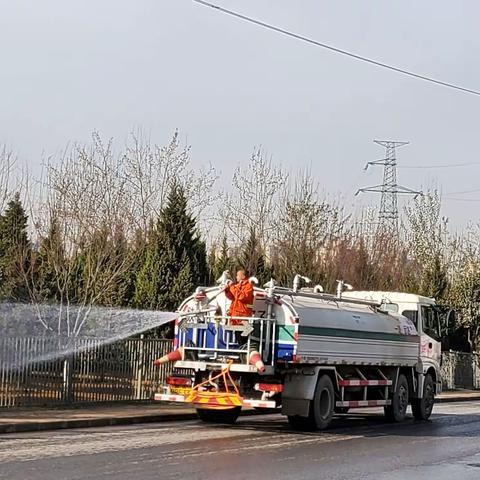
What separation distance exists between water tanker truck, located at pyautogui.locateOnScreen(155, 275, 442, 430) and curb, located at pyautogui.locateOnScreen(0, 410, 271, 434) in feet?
3.02

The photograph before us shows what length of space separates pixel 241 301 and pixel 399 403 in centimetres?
634

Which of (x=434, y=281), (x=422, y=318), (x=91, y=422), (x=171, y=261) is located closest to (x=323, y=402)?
(x=91, y=422)

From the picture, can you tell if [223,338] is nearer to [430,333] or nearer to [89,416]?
[89,416]

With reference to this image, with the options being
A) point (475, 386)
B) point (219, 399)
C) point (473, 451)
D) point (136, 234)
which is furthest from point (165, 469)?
point (475, 386)

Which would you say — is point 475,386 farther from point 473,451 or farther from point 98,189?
point 473,451

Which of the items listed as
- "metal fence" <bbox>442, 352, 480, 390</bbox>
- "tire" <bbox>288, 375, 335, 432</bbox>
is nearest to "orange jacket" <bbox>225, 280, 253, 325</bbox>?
"tire" <bbox>288, 375, 335, 432</bbox>

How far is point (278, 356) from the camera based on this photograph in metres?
17.8

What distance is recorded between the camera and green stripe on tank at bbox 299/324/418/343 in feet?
59.8

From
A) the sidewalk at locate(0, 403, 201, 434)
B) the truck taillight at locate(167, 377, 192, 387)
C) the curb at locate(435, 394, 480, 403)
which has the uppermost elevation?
the truck taillight at locate(167, 377, 192, 387)

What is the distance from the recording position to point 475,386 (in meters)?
44.2

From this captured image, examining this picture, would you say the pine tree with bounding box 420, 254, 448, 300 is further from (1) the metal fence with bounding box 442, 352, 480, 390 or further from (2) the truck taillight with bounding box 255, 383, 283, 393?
(2) the truck taillight with bounding box 255, 383, 283, 393

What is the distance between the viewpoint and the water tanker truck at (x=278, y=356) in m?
17.8

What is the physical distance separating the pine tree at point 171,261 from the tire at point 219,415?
10168mm

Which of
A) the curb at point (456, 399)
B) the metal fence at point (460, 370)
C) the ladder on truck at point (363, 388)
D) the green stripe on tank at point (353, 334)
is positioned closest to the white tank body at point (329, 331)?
the green stripe on tank at point (353, 334)
